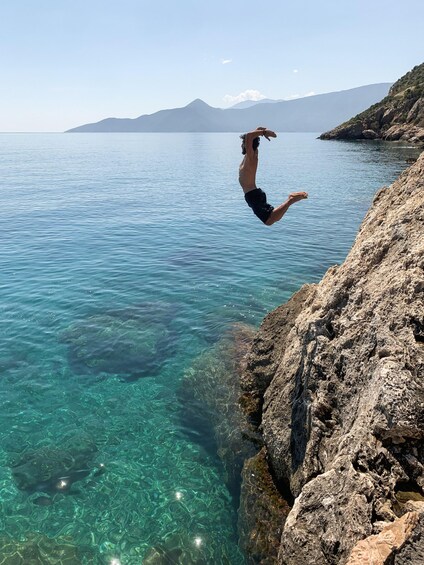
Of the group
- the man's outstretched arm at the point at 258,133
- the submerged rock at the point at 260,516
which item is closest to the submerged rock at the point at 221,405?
the submerged rock at the point at 260,516

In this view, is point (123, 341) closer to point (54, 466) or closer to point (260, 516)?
point (54, 466)

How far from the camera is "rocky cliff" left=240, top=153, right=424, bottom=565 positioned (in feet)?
19.7

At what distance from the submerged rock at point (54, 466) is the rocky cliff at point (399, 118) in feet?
396

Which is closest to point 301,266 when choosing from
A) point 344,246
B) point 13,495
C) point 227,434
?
point 344,246

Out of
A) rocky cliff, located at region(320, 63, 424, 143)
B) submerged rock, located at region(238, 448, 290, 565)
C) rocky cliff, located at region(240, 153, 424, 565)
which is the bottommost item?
submerged rock, located at region(238, 448, 290, 565)

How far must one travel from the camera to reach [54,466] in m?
12.3

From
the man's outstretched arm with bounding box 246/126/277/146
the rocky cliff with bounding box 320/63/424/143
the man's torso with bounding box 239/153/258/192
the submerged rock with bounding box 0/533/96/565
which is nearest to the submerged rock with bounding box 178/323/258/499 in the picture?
the submerged rock with bounding box 0/533/96/565

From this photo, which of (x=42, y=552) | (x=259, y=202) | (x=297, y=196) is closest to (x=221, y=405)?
(x=42, y=552)

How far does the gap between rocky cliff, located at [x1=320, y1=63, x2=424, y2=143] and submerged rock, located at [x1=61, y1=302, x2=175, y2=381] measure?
11263 centimetres

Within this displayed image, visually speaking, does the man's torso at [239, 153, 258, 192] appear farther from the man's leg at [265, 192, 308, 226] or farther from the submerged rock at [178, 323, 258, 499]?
the submerged rock at [178, 323, 258, 499]

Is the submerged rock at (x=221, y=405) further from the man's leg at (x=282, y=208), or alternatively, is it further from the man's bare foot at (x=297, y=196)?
the man's bare foot at (x=297, y=196)

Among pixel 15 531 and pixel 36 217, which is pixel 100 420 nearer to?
pixel 15 531

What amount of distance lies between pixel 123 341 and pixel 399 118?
5574 inches

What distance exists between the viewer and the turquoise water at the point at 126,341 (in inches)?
429
